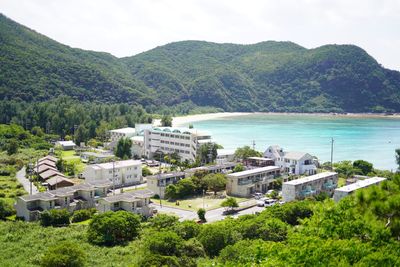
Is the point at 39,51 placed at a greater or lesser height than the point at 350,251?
greater

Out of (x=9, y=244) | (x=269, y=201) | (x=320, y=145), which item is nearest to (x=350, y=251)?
(x=9, y=244)

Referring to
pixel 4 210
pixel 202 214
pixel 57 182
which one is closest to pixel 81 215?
pixel 4 210

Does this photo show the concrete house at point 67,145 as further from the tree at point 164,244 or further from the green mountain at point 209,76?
the green mountain at point 209,76

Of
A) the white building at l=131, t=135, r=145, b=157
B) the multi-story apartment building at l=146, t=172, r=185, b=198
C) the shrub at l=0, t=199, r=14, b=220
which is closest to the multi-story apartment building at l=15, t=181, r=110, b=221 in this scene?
the shrub at l=0, t=199, r=14, b=220

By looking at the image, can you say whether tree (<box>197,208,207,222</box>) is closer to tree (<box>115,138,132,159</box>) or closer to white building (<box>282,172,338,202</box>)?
white building (<box>282,172,338,202</box>)

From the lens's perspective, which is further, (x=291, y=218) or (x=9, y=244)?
(x=291, y=218)

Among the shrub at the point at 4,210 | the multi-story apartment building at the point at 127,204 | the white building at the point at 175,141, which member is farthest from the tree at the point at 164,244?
the white building at the point at 175,141

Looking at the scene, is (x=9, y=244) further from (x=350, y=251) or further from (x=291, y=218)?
(x=350, y=251)
